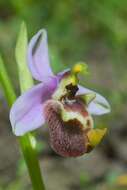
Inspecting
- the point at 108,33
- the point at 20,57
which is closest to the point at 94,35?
the point at 108,33

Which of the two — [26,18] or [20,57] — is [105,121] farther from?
[20,57]

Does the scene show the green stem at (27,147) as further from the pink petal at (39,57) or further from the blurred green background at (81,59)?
the blurred green background at (81,59)

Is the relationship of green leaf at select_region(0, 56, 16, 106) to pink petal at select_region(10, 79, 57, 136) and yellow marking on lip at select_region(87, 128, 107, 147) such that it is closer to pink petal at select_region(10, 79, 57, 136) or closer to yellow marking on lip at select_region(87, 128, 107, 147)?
pink petal at select_region(10, 79, 57, 136)

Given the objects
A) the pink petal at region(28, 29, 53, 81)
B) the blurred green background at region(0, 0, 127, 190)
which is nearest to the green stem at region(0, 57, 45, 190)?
the pink petal at region(28, 29, 53, 81)

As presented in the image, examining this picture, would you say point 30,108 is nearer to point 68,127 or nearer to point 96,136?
point 68,127

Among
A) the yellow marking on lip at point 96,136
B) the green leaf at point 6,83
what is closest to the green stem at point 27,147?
the green leaf at point 6,83

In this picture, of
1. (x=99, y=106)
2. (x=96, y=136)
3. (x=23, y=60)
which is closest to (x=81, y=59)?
(x=99, y=106)
